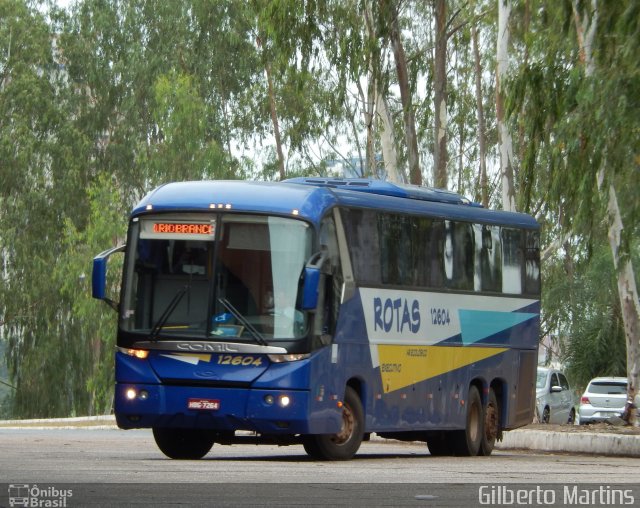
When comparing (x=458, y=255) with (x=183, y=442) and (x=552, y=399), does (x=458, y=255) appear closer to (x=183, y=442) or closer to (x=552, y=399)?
(x=183, y=442)

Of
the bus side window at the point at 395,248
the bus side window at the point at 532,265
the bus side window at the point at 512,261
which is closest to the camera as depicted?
the bus side window at the point at 395,248

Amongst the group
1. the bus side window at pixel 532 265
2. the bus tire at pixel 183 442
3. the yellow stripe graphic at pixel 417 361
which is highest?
the bus side window at pixel 532 265

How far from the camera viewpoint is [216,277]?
61.6 ft

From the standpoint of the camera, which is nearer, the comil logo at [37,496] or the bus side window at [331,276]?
the comil logo at [37,496]

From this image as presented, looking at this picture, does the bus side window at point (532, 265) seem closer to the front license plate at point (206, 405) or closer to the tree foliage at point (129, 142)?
the front license plate at point (206, 405)

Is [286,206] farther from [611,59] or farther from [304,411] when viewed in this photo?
[611,59]

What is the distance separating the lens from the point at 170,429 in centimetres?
2003

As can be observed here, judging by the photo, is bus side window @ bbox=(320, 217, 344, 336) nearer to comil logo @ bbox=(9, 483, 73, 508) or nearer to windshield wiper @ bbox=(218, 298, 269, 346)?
windshield wiper @ bbox=(218, 298, 269, 346)

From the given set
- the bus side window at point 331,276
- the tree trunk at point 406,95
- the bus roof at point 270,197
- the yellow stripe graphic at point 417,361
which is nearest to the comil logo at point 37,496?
the bus roof at point 270,197

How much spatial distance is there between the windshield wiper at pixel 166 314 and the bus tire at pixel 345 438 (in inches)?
86.0

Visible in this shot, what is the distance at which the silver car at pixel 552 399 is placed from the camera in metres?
43.8

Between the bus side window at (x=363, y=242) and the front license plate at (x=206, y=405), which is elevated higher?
the bus side window at (x=363, y=242)

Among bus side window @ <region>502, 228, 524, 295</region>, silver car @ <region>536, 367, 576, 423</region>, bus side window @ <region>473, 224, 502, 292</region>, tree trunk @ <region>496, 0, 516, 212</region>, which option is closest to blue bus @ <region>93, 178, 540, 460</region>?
bus side window @ <region>473, 224, 502, 292</region>

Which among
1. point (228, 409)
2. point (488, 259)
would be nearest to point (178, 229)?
point (228, 409)
